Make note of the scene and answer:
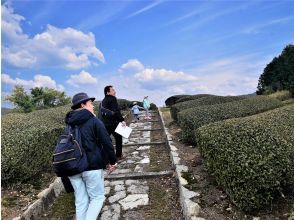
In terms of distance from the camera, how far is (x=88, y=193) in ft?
15.3

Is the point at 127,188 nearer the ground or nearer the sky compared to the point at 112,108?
nearer the ground

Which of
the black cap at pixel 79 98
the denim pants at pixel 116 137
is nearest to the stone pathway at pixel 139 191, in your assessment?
the denim pants at pixel 116 137

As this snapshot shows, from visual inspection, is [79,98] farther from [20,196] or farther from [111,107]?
[111,107]

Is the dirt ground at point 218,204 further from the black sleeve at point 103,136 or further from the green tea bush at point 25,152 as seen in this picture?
the green tea bush at point 25,152

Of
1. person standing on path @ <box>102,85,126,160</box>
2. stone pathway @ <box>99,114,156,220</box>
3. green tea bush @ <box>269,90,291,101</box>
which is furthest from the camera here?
green tea bush @ <box>269,90,291,101</box>

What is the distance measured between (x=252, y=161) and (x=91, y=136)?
7.27ft

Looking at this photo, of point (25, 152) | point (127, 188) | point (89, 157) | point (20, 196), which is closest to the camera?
point (89, 157)

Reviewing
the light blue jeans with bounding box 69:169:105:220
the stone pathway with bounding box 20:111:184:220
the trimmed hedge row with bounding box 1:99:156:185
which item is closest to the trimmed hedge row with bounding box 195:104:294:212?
the stone pathway with bounding box 20:111:184:220

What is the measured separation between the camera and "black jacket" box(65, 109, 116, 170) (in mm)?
4523

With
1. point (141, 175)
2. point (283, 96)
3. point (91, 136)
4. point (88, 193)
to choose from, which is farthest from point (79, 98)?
point (283, 96)

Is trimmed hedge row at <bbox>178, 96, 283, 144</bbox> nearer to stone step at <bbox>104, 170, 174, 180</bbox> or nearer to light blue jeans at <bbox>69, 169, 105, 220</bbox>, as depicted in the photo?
stone step at <bbox>104, 170, 174, 180</bbox>

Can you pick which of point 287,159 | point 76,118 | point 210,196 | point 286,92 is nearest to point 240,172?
point 287,159

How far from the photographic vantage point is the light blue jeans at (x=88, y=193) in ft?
14.9

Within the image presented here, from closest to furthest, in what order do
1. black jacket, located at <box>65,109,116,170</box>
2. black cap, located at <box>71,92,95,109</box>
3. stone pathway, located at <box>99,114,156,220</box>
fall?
1. black jacket, located at <box>65,109,116,170</box>
2. black cap, located at <box>71,92,95,109</box>
3. stone pathway, located at <box>99,114,156,220</box>
